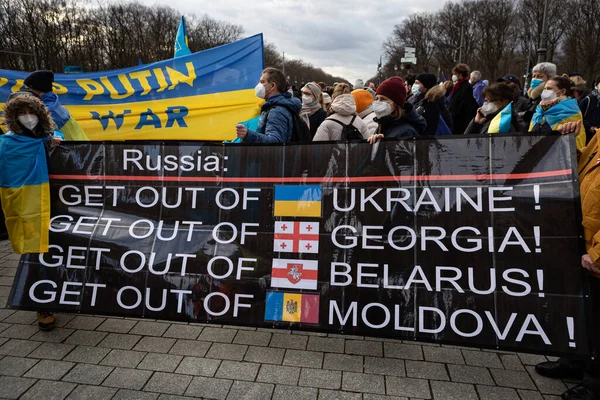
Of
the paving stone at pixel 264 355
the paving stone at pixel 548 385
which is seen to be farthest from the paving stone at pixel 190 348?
the paving stone at pixel 548 385

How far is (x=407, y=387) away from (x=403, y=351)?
0.42 metres

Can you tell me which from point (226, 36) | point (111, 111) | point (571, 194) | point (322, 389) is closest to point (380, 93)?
point (571, 194)

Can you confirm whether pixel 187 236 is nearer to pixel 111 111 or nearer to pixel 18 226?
pixel 18 226

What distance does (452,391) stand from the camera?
9.05 ft

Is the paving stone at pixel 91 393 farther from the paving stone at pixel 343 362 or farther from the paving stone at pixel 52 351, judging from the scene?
the paving stone at pixel 343 362

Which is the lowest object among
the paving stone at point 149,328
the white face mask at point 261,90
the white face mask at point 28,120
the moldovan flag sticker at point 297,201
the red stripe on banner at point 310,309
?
the paving stone at point 149,328

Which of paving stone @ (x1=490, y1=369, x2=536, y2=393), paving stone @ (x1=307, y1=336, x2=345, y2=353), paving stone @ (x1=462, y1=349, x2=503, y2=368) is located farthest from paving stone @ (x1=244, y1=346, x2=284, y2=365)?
paving stone @ (x1=490, y1=369, x2=536, y2=393)

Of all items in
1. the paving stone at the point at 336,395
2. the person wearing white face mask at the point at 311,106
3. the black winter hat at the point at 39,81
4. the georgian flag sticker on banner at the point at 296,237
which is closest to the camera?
the paving stone at the point at 336,395

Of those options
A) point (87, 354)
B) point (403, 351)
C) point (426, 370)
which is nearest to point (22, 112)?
point (87, 354)

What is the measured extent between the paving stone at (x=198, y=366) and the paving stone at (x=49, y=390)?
0.67 meters

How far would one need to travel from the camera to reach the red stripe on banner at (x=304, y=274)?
3025 millimetres

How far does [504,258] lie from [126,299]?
258 centimetres

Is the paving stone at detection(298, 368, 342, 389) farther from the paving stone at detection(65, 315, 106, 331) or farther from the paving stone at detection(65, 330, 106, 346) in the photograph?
the paving stone at detection(65, 315, 106, 331)

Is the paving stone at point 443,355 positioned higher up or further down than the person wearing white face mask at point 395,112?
further down
